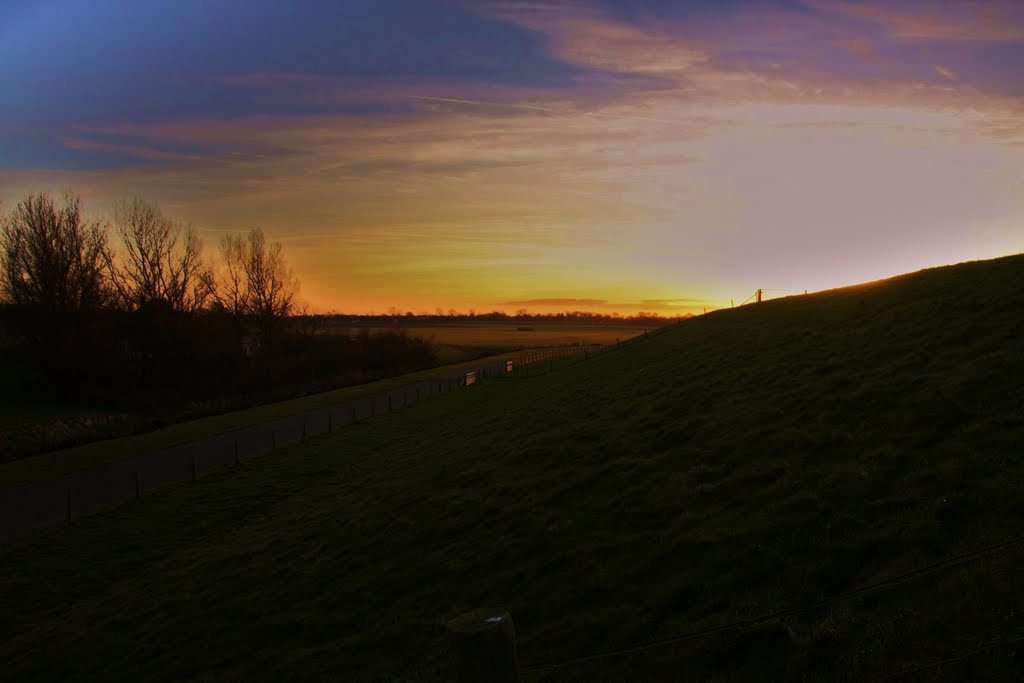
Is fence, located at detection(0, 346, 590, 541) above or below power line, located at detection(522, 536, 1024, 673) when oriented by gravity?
below

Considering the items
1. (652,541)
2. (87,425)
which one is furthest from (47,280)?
(652,541)

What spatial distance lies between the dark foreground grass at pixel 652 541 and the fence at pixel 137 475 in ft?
7.64

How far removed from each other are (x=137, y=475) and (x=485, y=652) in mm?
27106

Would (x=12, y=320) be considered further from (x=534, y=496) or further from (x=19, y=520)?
(x=534, y=496)

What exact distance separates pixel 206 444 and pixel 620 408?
27.5 meters

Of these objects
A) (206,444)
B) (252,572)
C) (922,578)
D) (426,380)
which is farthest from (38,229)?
(922,578)

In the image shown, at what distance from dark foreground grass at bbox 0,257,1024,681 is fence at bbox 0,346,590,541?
2329 millimetres

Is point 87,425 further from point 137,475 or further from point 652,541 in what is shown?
point 652,541

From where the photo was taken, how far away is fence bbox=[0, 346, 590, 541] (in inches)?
963

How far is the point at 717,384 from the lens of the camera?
21.1 m

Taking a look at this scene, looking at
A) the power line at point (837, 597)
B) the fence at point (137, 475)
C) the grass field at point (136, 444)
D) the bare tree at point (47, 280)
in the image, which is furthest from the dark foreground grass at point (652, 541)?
the bare tree at point (47, 280)

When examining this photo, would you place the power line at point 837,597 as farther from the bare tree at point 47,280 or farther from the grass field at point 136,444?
the bare tree at point 47,280

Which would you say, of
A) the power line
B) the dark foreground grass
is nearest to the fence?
the dark foreground grass

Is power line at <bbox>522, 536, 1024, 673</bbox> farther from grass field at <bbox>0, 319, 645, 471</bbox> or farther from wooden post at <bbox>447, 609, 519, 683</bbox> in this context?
grass field at <bbox>0, 319, 645, 471</bbox>
